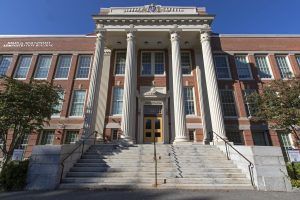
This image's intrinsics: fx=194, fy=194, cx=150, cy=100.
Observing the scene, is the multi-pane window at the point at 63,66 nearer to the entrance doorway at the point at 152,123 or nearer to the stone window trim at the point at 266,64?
the entrance doorway at the point at 152,123

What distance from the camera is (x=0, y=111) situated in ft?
31.1

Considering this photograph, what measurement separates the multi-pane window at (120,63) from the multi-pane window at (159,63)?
10.9 feet

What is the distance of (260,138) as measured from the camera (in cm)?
1691

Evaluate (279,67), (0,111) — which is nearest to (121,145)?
(0,111)

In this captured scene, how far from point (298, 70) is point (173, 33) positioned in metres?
13.0

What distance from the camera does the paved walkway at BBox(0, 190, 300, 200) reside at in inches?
250

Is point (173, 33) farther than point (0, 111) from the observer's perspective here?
Yes

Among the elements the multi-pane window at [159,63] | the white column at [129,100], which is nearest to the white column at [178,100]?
the multi-pane window at [159,63]

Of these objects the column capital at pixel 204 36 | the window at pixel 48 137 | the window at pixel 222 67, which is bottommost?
the window at pixel 48 137

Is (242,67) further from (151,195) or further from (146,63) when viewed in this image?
(151,195)

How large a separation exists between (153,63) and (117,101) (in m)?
5.46

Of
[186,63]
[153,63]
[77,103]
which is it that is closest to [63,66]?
[77,103]

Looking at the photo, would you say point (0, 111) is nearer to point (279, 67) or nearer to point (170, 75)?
point (170, 75)

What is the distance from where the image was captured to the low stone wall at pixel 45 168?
7.64 metres
